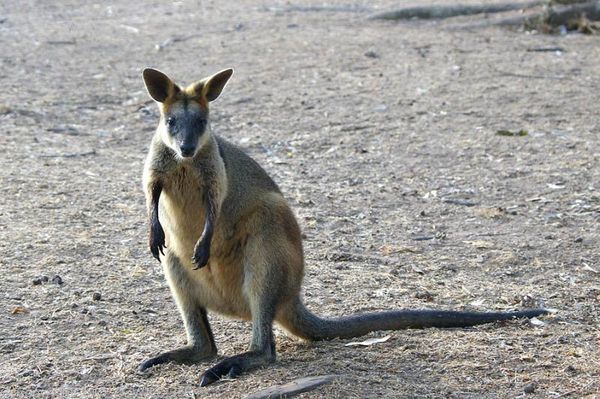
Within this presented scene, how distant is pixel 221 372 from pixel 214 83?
130 cm

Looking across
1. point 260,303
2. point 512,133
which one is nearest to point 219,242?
point 260,303

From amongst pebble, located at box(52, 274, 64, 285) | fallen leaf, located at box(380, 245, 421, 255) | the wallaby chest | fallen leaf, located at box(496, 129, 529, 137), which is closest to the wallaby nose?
the wallaby chest

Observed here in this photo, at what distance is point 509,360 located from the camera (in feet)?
14.7

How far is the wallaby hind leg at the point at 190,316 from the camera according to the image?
4699mm

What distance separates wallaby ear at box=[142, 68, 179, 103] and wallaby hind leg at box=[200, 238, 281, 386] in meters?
0.77

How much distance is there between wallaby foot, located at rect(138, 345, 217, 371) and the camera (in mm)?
4535

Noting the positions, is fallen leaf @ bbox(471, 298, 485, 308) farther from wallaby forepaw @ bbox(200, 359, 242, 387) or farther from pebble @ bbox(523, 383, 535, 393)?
wallaby forepaw @ bbox(200, 359, 242, 387)

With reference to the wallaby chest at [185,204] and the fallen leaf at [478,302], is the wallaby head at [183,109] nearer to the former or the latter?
the wallaby chest at [185,204]

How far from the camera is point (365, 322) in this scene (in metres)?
4.79

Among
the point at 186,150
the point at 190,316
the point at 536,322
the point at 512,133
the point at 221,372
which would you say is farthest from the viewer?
the point at 512,133

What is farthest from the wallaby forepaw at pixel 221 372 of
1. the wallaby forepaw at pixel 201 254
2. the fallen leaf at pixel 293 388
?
the wallaby forepaw at pixel 201 254

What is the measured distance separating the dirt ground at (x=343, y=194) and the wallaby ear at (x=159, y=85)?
113 cm

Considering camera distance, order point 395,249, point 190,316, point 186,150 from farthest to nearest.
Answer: point 395,249
point 190,316
point 186,150

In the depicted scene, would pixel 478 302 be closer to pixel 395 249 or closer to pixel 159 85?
pixel 395 249
